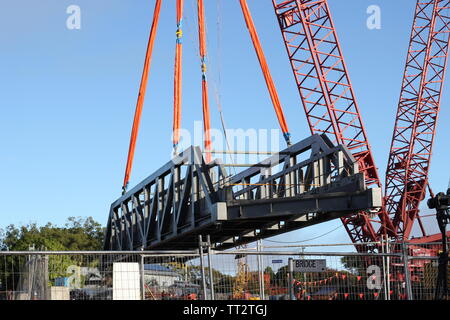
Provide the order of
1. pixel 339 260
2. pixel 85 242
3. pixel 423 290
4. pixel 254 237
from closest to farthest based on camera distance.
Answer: pixel 339 260, pixel 423 290, pixel 254 237, pixel 85 242

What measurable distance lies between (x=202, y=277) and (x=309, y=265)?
2437 mm

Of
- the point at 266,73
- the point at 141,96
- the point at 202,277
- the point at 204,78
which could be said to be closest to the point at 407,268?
the point at 202,277

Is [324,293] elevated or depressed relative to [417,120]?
depressed

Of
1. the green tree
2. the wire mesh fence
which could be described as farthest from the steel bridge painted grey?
the green tree

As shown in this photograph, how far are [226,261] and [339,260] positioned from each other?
2554 mm

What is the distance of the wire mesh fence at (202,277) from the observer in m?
13.2

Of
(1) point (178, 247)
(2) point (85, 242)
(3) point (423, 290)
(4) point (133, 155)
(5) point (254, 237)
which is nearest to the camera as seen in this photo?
(3) point (423, 290)

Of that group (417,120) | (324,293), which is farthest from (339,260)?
(417,120)

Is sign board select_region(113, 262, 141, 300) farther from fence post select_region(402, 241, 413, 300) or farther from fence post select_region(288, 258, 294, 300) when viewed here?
fence post select_region(402, 241, 413, 300)

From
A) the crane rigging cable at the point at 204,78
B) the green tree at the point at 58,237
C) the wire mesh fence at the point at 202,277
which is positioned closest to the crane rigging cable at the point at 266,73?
the crane rigging cable at the point at 204,78

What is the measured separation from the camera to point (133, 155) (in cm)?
3991

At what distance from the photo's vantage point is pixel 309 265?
46.4 ft
